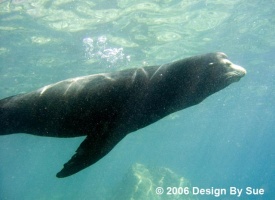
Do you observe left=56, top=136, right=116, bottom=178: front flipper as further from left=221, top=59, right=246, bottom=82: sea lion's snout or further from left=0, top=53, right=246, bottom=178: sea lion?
left=221, top=59, right=246, bottom=82: sea lion's snout

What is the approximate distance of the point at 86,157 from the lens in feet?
11.2

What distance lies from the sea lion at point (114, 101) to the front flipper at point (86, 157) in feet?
0.04

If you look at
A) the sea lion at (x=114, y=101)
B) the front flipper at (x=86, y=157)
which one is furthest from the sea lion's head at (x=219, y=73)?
the front flipper at (x=86, y=157)

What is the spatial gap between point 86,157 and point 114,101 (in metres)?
0.84

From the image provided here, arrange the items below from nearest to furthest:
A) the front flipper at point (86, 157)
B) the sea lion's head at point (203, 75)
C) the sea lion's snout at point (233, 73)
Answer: the front flipper at point (86, 157) < the sea lion's snout at point (233, 73) < the sea lion's head at point (203, 75)

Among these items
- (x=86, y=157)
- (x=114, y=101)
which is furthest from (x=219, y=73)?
(x=86, y=157)

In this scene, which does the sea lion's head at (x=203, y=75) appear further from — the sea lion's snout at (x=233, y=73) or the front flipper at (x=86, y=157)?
the front flipper at (x=86, y=157)

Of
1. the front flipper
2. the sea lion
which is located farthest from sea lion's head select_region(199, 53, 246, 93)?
the front flipper

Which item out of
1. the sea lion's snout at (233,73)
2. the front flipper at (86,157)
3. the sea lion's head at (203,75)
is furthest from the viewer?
the sea lion's head at (203,75)

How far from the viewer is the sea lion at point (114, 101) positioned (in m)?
3.62

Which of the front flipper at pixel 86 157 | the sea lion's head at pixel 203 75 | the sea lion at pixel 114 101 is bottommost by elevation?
the front flipper at pixel 86 157

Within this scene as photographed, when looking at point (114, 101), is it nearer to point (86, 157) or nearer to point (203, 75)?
point (86, 157)

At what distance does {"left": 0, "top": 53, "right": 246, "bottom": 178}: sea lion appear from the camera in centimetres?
362

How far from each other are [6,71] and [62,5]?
7.87 meters
